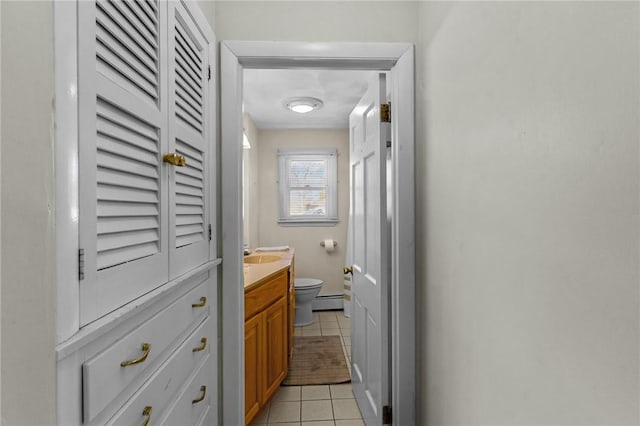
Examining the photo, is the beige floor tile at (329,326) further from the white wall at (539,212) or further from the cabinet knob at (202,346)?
the cabinet knob at (202,346)

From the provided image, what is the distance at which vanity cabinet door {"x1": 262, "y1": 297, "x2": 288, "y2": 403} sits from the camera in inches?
84.9

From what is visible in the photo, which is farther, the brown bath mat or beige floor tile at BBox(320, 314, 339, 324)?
beige floor tile at BBox(320, 314, 339, 324)

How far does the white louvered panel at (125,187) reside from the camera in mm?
703

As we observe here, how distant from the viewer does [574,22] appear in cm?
67

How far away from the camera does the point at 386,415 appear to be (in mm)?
1677

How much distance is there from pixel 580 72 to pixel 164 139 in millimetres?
971

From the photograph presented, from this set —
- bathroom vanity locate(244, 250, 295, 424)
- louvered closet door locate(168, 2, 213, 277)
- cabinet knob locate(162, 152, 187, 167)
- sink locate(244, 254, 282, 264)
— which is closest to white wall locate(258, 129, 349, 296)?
sink locate(244, 254, 282, 264)

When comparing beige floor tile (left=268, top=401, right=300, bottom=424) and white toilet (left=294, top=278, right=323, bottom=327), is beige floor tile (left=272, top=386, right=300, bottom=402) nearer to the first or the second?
beige floor tile (left=268, top=401, right=300, bottom=424)

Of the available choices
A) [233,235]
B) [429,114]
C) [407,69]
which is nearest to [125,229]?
[233,235]

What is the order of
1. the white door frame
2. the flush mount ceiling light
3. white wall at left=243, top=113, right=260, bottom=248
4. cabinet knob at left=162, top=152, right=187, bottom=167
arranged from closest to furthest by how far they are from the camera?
cabinet knob at left=162, top=152, right=187, bottom=167
the white door frame
the flush mount ceiling light
white wall at left=243, top=113, right=260, bottom=248

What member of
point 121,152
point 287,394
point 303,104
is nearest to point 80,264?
point 121,152

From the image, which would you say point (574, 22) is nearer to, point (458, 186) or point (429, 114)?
point (458, 186)

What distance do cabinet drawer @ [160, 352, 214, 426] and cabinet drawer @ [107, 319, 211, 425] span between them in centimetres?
2

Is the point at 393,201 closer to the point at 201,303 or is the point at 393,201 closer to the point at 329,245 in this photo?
the point at 201,303
